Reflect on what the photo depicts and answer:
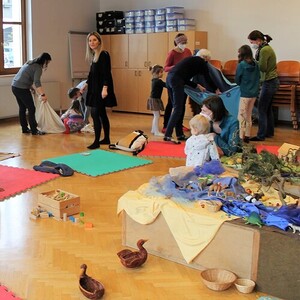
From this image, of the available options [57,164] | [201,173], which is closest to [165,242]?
[201,173]

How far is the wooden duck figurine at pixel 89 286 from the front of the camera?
2.68 meters

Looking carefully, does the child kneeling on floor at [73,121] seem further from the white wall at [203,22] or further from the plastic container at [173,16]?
the plastic container at [173,16]

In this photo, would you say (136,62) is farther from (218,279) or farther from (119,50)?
(218,279)

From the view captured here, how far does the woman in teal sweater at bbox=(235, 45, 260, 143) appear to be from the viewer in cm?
679

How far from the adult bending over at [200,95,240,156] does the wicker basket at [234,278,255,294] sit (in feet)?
7.62

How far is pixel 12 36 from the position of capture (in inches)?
369

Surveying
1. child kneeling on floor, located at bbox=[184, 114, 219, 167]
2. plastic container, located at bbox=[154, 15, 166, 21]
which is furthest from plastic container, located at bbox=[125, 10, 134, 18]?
child kneeling on floor, located at bbox=[184, 114, 219, 167]

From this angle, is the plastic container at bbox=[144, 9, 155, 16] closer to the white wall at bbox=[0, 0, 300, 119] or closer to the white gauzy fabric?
the white wall at bbox=[0, 0, 300, 119]

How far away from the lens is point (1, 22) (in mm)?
9023

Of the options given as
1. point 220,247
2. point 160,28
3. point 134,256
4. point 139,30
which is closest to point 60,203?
point 134,256

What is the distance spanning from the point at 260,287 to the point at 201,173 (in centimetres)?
124

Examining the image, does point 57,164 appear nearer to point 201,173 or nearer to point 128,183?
point 128,183

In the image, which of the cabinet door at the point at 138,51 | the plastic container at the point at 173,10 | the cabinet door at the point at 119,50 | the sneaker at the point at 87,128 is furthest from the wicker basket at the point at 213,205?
A: the cabinet door at the point at 119,50

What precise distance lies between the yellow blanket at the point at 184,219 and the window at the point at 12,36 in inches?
262
